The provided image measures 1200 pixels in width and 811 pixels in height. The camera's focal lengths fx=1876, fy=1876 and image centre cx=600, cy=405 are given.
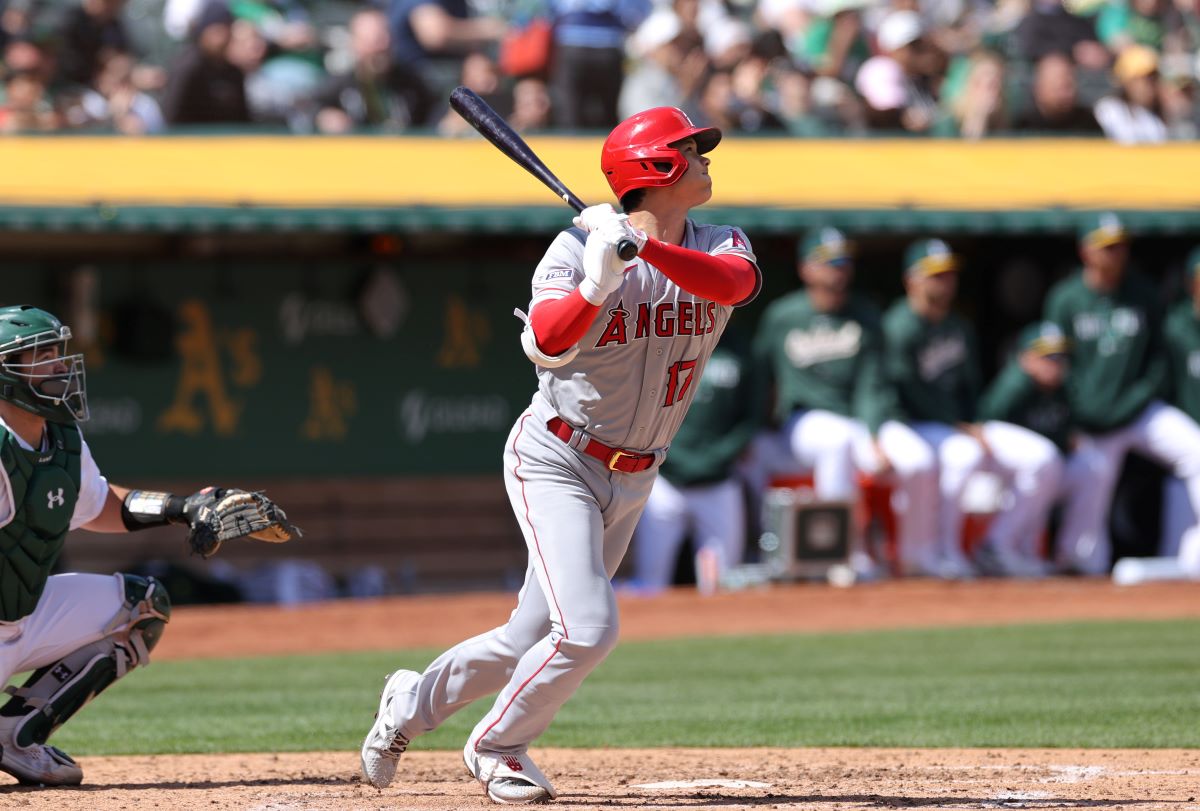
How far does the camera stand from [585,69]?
11.1 meters

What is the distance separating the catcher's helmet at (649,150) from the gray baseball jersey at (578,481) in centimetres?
20

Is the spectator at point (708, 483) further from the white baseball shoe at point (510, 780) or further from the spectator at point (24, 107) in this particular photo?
the white baseball shoe at point (510, 780)

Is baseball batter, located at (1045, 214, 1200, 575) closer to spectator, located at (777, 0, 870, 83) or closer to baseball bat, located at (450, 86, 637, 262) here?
spectator, located at (777, 0, 870, 83)

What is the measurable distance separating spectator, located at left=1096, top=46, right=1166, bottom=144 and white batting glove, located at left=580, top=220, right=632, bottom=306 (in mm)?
8926

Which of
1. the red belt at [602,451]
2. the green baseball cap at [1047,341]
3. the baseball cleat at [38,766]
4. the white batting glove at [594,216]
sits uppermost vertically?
the white batting glove at [594,216]

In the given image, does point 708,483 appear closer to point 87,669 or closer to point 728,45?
point 728,45

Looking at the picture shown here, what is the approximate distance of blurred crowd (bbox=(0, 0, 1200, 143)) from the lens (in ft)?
35.1

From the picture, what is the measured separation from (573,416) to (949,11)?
10.1 m

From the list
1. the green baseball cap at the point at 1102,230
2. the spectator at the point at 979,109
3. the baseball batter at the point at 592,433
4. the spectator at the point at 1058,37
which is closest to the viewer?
the baseball batter at the point at 592,433

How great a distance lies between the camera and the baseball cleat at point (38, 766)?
16.0 feet

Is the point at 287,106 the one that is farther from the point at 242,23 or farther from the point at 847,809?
the point at 847,809

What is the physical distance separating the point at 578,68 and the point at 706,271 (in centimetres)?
700

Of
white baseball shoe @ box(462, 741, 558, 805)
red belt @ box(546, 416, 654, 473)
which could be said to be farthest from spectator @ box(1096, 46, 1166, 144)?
white baseball shoe @ box(462, 741, 558, 805)

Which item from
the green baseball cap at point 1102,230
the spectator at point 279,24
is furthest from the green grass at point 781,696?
the spectator at point 279,24
